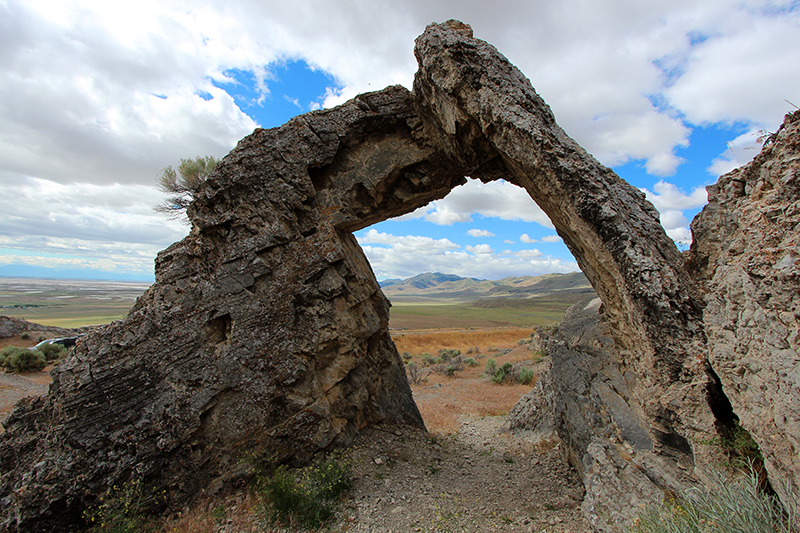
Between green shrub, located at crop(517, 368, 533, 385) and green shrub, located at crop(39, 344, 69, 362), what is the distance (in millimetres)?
29635

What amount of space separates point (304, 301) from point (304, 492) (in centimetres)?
395

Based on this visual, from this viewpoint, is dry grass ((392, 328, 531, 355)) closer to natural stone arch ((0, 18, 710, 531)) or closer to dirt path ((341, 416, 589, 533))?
dirt path ((341, 416, 589, 533))

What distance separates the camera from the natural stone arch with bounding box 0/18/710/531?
6.13 meters

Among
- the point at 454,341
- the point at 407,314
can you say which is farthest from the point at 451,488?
the point at 407,314

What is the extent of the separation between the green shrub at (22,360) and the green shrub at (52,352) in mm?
1256

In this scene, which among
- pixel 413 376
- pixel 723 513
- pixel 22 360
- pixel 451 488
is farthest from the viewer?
pixel 413 376

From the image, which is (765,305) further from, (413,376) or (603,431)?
(413,376)

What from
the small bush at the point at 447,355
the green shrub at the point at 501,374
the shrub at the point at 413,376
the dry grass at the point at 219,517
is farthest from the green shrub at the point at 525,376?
the dry grass at the point at 219,517

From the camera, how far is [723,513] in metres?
3.84

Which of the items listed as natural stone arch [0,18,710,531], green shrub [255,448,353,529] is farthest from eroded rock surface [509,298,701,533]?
green shrub [255,448,353,529]

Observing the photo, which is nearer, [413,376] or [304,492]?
[304,492]

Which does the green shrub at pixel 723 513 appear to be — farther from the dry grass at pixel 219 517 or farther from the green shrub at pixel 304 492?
the dry grass at pixel 219 517

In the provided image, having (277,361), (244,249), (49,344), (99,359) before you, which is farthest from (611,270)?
(49,344)

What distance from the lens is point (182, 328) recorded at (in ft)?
25.5
